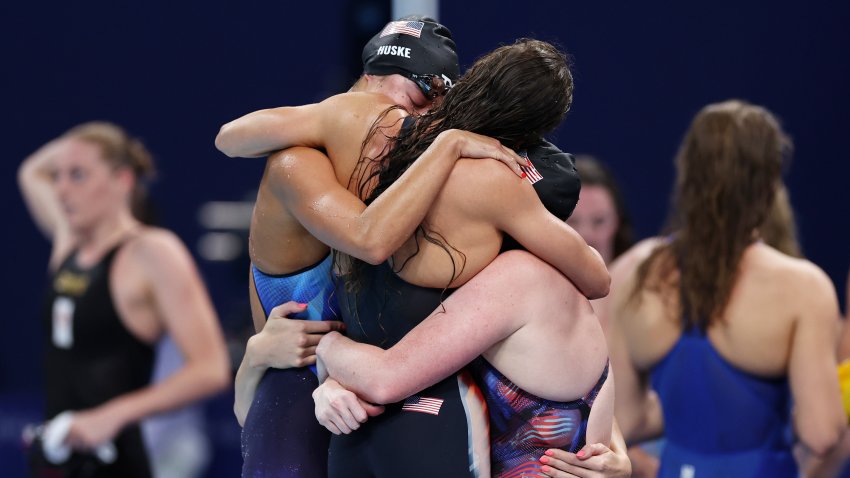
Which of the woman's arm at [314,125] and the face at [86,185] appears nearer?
the woman's arm at [314,125]

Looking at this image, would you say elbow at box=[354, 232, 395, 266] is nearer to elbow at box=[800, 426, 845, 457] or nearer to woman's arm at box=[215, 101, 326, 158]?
woman's arm at box=[215, 101, 326, 158]

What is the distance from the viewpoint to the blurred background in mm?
5859

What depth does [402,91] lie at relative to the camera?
2.57 meters

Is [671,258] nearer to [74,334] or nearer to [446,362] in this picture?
[446,362]

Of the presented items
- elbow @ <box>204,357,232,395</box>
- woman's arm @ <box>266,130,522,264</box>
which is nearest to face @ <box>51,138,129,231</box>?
elbow @ <box>204,357,232,395</box>

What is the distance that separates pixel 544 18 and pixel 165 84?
2.35 m

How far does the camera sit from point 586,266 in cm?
226

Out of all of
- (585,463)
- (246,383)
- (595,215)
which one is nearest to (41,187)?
(595,215)

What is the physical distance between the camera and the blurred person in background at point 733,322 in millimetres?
3260

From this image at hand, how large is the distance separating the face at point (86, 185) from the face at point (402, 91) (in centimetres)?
245

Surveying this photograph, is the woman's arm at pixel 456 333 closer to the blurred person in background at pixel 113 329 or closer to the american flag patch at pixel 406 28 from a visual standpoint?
the american flag patch at pixel 406 28

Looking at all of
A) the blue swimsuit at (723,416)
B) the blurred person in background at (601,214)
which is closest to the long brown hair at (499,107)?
the blue swimsuit at (723,416)

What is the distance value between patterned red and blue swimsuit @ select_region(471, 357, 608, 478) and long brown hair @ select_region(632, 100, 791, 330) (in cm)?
120

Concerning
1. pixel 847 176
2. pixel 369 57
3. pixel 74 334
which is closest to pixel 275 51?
pixel 74 334
